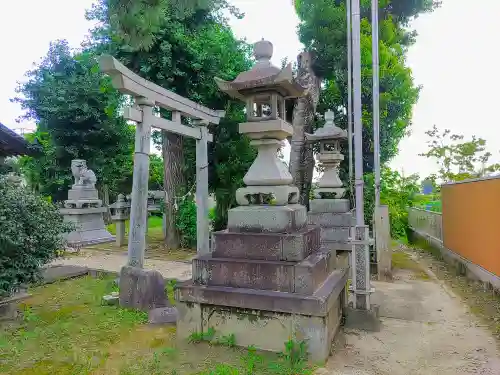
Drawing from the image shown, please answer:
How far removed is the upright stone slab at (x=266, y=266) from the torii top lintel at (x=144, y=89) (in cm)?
166

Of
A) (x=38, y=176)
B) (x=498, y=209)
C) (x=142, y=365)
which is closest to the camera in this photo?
(x=142, y=365)

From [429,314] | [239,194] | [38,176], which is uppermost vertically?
[38,176]

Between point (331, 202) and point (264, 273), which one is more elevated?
point (331, 202)

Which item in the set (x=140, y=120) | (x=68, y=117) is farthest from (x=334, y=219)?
(x=68, y=117)

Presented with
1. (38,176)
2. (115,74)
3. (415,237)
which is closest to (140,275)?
(115,74)

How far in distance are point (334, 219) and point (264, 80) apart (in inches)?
167

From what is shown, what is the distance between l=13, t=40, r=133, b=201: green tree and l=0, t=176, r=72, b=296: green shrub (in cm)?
1139

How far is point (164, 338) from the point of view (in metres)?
4.26

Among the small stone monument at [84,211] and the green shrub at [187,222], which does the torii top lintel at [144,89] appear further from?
the small stone monument at [84,211]

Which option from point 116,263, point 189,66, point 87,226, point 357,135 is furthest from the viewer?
point 87,226

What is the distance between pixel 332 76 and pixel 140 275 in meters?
9.42

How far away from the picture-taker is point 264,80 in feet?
13.6

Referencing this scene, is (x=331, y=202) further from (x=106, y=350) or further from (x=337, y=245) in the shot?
(x=106, y=350)

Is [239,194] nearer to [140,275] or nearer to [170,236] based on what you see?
[140,275]
